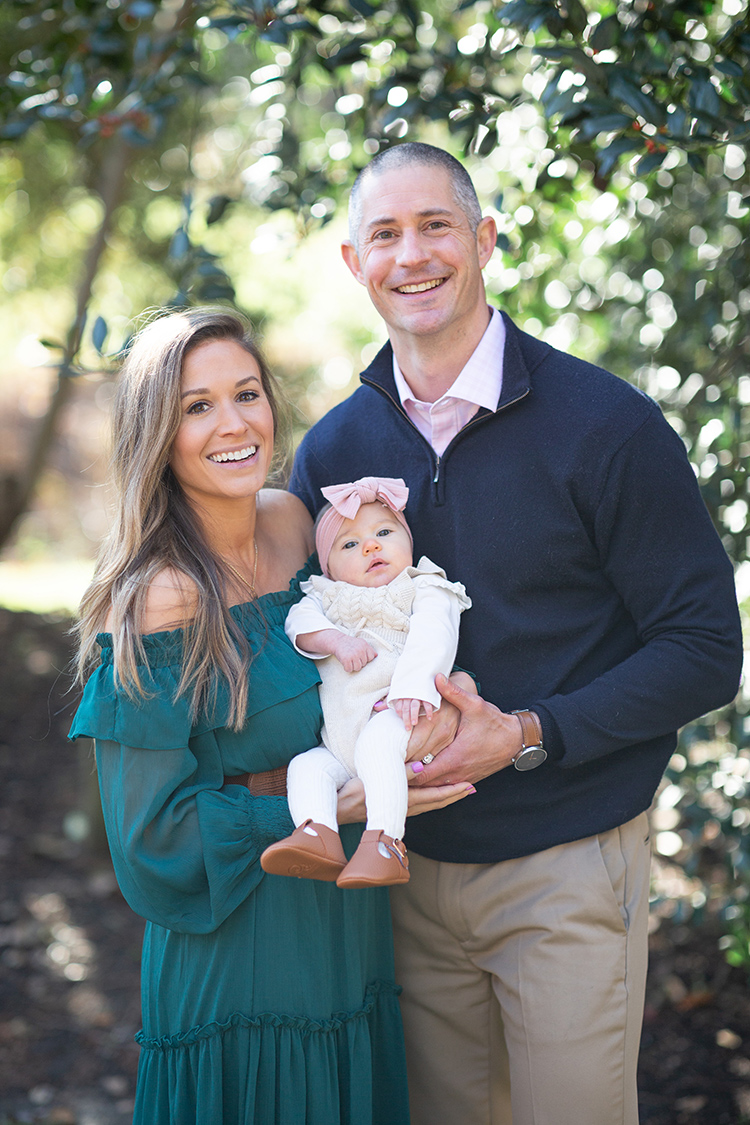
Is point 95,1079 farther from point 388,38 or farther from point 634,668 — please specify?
point 388,38

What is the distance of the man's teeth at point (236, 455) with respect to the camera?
2.23 metres

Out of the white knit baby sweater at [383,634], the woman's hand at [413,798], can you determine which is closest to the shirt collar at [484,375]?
the white knit baby sweater at [383,634]

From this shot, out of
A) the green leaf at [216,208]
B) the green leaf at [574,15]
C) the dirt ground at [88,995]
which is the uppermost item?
the green leaf at [574,15]

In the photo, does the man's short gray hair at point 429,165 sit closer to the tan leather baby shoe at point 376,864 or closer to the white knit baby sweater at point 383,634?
the white knit baby sweater at point 383,634

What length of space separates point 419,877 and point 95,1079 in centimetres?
193

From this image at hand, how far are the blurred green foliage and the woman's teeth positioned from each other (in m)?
0.58

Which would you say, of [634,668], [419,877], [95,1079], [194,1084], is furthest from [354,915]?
[95,1079]

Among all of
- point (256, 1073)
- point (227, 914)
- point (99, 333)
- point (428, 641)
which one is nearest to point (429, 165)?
point (99, 333)

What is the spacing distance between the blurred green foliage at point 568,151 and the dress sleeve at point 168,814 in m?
1.04

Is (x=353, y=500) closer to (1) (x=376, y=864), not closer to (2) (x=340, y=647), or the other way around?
(2) (x=340, y=647)

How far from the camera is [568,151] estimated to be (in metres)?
2.84

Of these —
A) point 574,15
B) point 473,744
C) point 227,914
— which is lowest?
point 227,914

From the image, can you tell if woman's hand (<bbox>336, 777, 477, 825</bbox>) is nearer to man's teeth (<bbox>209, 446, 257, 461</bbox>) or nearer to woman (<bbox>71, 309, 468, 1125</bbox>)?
woman (<bbox>71, 309, 468, 1125</bbox>)

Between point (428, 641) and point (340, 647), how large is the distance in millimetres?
195
